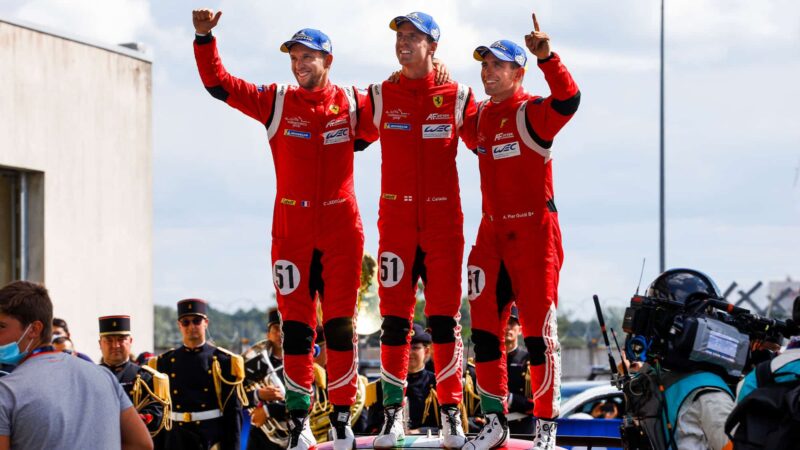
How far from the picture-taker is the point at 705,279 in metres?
5.89

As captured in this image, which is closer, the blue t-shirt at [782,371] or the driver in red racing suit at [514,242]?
the blue t-shirt at [782,371]

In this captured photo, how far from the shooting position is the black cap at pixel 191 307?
11.9m

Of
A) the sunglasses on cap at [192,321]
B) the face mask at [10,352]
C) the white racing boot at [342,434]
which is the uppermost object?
the face mask at [10,352]

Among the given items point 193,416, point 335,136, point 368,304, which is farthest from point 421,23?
point 193,416

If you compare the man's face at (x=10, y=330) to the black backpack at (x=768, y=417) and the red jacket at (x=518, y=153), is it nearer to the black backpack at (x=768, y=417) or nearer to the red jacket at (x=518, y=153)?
the black backpack at (x=768, y=417)

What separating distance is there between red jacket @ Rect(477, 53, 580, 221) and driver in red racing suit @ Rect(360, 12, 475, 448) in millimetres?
242

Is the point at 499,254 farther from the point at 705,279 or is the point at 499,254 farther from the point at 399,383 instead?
the point at 705,279

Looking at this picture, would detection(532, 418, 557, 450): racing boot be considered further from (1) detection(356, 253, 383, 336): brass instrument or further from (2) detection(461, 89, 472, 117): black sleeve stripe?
(1) detection(356, 253, 383, 336): brass instrument

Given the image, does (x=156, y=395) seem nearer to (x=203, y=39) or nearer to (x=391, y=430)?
(x=391, y=430)

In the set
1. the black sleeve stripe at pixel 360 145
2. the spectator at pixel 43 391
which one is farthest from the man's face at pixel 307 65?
the spectator at pixel 43 391

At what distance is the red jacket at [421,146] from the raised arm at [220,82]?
2.69 ft

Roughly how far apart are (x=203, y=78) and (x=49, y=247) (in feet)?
34.0

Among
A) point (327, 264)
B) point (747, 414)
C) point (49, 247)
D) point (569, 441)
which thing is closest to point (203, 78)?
point (327, 264)

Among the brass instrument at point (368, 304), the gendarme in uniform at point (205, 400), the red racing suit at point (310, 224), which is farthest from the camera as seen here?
the gendarme in uniform at point (205, 400)
